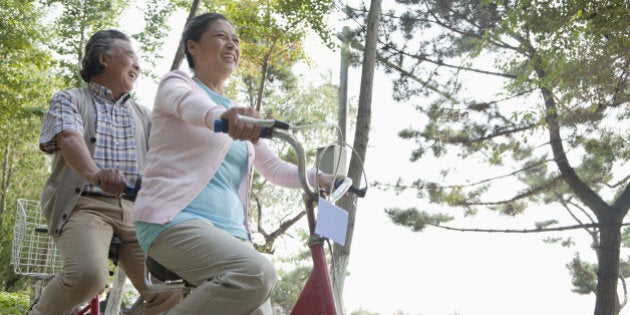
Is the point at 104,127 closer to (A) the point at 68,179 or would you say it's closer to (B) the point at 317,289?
(A) the point at 68,179

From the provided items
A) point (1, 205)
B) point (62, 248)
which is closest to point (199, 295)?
point (62, 248)

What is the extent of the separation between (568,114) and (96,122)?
26.4 feet

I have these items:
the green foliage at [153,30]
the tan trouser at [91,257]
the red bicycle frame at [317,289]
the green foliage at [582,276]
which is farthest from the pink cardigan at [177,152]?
the green foliage at [582,276]

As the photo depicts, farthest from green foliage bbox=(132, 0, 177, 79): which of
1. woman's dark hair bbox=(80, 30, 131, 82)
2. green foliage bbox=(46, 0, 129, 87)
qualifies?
woman's dark hair bbox=(80, 30, 131, 82)

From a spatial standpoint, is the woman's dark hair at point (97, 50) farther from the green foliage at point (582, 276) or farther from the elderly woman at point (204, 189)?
the green foliage at point (582, 276)

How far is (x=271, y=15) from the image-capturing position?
1236 cm

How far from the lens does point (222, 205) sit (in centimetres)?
193

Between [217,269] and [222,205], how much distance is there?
0.24 meters

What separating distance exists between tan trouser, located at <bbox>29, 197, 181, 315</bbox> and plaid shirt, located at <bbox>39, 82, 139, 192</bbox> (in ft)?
0.36

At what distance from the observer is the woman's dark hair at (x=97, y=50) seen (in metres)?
2.84

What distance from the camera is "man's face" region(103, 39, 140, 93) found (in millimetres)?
2859

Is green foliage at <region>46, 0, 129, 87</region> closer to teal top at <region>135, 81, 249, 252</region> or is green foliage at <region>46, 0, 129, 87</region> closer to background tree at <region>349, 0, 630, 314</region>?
background tree at <region>349, 0, 630, 314</region>

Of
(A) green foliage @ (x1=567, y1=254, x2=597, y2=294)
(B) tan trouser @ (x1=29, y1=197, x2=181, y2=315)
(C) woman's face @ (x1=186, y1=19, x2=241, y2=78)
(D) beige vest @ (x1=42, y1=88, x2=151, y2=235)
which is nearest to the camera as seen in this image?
(C) woman's face @ (x1=186, y1=19, x2=241, y2=78)

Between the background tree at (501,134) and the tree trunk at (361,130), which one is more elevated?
the background tree at (501,134)
